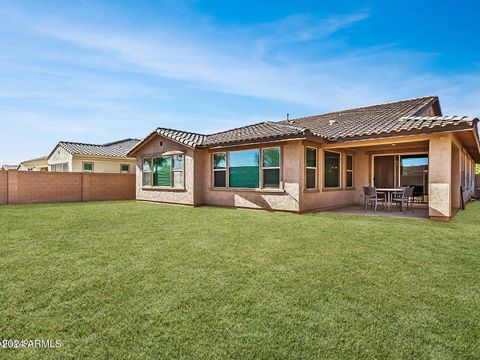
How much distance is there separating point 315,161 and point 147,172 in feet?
33.2

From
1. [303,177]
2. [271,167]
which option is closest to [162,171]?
[271,167]

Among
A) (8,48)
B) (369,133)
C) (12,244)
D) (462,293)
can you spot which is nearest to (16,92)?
(8,48)

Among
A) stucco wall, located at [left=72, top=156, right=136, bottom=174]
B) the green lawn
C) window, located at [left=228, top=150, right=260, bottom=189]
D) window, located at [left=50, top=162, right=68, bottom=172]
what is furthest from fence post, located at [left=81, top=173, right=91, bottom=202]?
the green lawn

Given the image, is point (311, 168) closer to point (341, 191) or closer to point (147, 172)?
point (341, 191)

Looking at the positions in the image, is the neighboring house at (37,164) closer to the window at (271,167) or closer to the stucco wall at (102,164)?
the stucco wall at (102,164)

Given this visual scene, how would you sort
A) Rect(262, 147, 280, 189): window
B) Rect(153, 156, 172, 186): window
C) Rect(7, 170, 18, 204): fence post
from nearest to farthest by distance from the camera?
Rect(262, 147, 280, 189): window → Rect(7, 170, 18, 204): fence post → Rect(153, 156, 172, 186): window

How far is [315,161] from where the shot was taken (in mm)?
11133

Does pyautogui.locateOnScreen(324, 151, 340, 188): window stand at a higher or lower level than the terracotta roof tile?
lower

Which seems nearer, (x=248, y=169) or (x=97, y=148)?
(x=248, y=169)

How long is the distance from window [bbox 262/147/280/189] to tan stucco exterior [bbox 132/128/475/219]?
235 mm

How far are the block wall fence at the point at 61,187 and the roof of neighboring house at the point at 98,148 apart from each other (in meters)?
3.06

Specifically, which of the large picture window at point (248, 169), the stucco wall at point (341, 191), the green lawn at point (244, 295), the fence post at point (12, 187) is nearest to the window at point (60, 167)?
the fence post at point (12, 187)

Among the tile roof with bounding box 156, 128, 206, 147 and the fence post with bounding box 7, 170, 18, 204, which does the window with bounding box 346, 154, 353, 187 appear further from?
the fence post with bounding box 7, 170, 18, 204

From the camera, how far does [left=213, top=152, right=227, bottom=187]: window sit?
1276 cm
